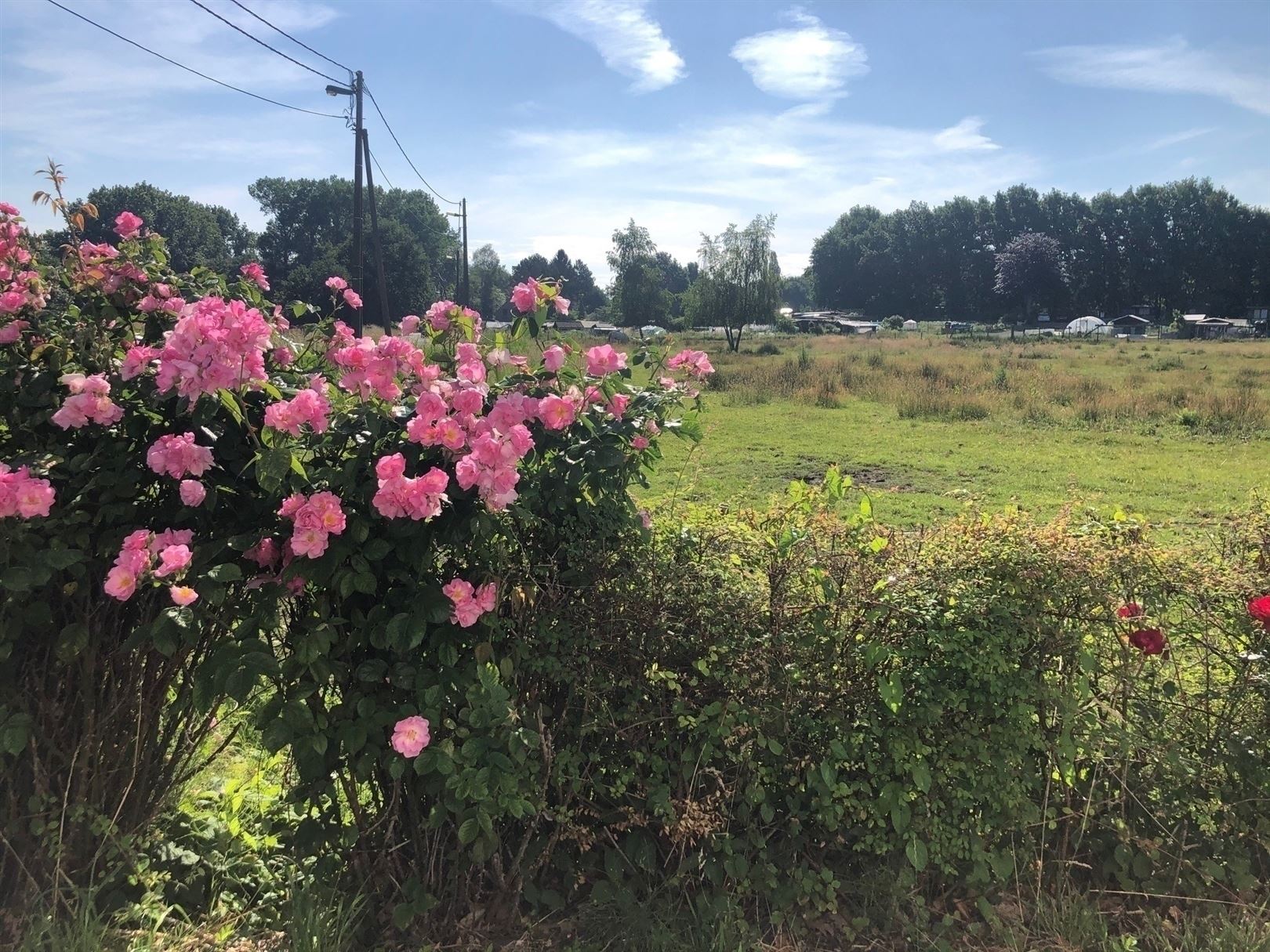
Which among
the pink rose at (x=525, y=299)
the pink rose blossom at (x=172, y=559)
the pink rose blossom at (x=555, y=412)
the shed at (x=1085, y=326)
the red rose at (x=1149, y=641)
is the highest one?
the shed at (x=1085, y=326)

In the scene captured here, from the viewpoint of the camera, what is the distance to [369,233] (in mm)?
53688

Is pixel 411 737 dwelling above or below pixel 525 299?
below

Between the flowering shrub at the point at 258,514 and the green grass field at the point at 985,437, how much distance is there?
4.59ft

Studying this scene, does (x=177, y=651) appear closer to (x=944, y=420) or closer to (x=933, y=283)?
(x=944, y=420)

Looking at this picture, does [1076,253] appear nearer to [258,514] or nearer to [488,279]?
[488,279]

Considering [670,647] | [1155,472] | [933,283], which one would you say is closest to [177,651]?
[670,647]

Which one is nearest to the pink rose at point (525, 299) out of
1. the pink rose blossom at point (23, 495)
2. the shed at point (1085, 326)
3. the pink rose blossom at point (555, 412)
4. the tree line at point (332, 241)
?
A: the pink rose blossom at point (555, 412)

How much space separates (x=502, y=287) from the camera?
302ft

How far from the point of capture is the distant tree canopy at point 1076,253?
81188mm

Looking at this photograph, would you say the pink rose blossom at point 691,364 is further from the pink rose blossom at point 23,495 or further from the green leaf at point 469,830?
the pink rose blossom at point 23,495

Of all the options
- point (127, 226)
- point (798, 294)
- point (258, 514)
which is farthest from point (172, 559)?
point (798, 294)

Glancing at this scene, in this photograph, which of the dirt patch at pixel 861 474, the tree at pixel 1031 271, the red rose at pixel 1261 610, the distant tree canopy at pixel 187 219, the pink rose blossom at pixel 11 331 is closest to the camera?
the red rose at pixel 1261 610

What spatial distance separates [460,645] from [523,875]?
64 cm

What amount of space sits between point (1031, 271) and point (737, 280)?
4719 centimetres
